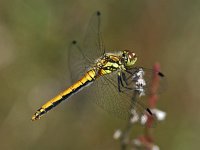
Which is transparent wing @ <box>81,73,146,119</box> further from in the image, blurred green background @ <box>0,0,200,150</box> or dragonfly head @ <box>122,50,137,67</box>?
blurred green background @ <box>0,0,200,150</box>

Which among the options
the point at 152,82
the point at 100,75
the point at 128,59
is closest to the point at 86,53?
the point at 100,75

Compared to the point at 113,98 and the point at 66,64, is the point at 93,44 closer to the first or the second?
the point at 113,98

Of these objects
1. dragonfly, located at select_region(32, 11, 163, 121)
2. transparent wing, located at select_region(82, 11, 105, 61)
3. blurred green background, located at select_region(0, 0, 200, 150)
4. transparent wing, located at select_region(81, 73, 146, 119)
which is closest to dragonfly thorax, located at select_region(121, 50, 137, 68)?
dragonfly, located at select_region(32, 11, 163, 121)

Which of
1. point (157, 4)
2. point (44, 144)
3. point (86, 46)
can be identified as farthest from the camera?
point (157, 4)

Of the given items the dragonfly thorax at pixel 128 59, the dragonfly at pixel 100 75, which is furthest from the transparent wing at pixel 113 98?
the dragonfly thorax at pixel 128 59
